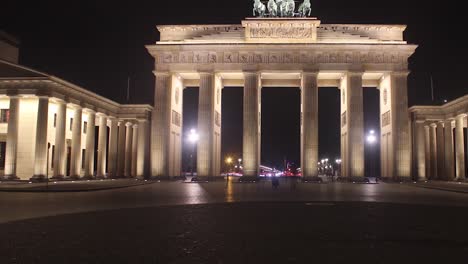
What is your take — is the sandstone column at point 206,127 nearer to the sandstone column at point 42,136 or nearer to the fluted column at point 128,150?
the fluted column at point 128,150

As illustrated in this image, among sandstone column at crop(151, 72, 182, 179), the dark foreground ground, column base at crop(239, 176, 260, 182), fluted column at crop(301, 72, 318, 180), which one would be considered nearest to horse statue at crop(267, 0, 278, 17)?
fluted column at crop(301, 72, 318, 180)

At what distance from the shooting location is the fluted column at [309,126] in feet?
172

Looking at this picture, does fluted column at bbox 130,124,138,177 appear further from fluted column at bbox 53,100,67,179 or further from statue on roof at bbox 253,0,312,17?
statue on roof at bbox 253,0,312,17

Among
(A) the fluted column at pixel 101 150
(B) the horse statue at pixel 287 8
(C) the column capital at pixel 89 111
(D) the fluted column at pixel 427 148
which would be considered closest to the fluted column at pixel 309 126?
(B) the horse statue at pixel 287 8

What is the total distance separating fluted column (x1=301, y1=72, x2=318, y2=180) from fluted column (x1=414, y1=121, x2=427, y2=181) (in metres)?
13.9

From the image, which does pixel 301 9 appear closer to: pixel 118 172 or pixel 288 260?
pixel 118 172

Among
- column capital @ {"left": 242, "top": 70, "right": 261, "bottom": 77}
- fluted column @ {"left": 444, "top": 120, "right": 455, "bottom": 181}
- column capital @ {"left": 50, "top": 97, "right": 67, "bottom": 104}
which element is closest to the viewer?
column capital @ {"left": 50, "top": 97, "right": 67, "bottom": 104}

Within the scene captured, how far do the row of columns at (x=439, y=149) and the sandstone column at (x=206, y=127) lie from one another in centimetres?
2660

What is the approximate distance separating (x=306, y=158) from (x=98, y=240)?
143ft

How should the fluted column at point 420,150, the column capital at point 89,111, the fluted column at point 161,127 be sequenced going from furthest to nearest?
the fluted column at point 420,150 → the column capital at point 89,111 → the fluted column at point 161,127

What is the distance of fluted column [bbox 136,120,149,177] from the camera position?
5869 centimetres

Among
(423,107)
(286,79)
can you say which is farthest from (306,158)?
(423,107)

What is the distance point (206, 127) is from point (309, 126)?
501 inches

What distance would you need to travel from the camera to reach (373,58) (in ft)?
175
